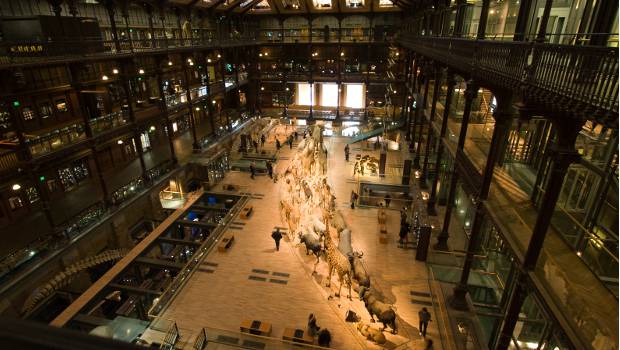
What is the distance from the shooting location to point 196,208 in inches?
883

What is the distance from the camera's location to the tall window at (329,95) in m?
44.7

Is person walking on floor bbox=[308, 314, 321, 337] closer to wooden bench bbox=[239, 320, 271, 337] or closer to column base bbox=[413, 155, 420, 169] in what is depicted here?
wooden bench bbox=[239, 320, 271, 337]

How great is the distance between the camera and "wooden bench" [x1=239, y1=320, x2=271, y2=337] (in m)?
12.6

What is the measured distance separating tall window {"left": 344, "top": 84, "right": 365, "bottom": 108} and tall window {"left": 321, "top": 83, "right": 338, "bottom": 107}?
1.49 metres

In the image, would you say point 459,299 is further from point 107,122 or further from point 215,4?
point 215,4

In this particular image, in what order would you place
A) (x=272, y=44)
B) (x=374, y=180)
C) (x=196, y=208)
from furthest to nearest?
(x=272, y=44), (x=374, y=180), (x=196, y=208)

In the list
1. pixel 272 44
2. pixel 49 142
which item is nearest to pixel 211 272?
pixel 49 142

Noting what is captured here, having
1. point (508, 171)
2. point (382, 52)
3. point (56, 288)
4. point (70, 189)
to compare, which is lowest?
point (56, 288)

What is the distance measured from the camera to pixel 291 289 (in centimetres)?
1494

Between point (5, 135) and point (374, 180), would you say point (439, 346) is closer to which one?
point (374, 180)

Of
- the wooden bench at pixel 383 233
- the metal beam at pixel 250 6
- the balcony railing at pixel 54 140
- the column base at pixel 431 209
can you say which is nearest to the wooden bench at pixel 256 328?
the wooden bench at pixel 383 233

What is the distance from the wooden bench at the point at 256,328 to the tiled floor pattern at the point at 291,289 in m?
0.45

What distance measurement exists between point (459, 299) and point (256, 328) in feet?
25.2

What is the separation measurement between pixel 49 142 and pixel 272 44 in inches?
1170
